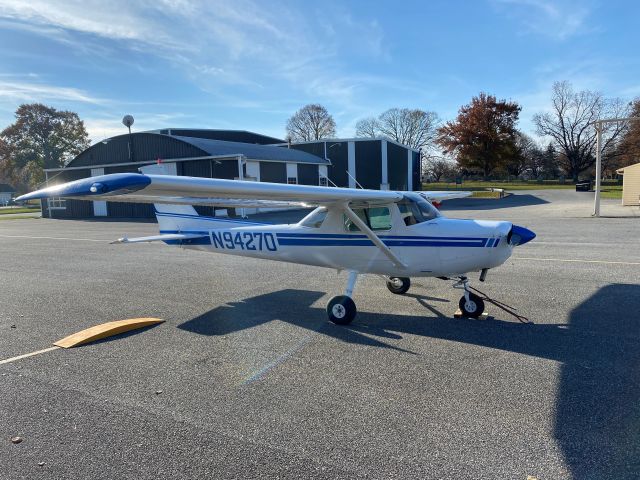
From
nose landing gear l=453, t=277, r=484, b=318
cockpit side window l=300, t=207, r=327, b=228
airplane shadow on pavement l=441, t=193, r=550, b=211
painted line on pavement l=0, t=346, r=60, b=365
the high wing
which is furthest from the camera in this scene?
airplane shadow on pavement l=441, t=193, r=550, b=211

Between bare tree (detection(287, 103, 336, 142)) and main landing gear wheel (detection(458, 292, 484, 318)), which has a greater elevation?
bare tree (detection(287, 103, 336, 142))

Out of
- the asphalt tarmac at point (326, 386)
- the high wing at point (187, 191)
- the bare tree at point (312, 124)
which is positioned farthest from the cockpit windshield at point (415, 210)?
the bare tree at point (312, 124)

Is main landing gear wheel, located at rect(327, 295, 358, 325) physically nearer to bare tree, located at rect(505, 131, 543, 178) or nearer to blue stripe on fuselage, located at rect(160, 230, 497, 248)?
blue stripe on fuselage, located at rect(160, 230, 497, 248)

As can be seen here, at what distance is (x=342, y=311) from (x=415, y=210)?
6.10 feet

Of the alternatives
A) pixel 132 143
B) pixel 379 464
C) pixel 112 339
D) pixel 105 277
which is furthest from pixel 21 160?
pixel 379 464

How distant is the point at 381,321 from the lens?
6547mm

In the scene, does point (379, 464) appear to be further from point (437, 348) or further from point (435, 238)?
point (435, 238)

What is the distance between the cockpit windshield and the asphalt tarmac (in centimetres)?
146

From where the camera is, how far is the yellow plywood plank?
5.91 m

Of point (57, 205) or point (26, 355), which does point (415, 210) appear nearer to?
point (26, 355)

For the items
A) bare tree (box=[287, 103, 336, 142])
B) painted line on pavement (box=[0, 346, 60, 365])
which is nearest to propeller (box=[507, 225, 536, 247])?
painted line on pavement (box=[0, 346, 60, 365])

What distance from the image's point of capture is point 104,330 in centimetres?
623

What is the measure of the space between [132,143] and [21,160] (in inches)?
1903

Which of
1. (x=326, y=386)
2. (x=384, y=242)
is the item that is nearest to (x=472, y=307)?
(x=384, y=242)
